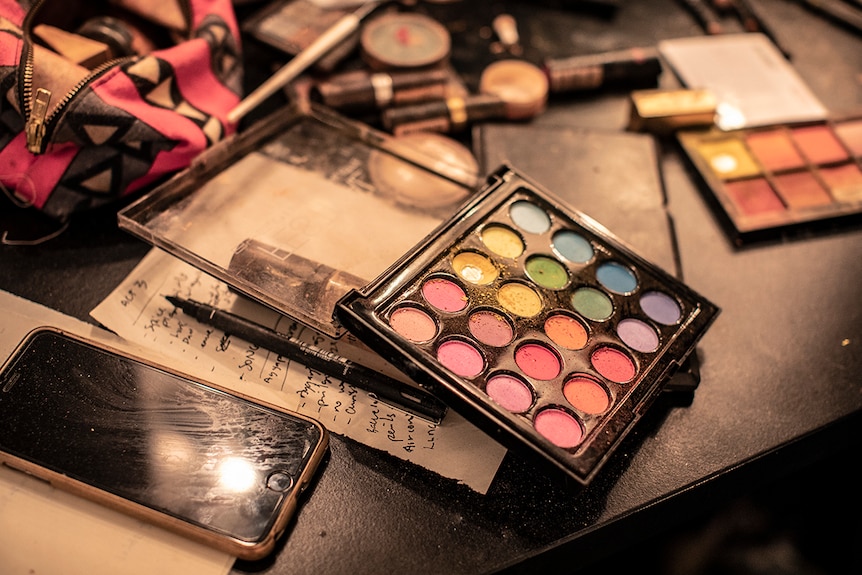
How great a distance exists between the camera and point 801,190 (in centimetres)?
101

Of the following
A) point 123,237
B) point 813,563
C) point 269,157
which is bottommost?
point 813,563

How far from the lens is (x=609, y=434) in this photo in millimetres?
662

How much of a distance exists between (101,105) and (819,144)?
994 millimetres

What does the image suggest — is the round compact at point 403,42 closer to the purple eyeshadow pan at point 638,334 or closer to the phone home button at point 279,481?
the purple eyeshadow pan at point 638,334

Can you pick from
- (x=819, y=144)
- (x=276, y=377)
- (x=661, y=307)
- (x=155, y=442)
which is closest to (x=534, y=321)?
(x=661, y=307)

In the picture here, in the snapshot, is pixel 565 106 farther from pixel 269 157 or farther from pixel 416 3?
pixel 269 157

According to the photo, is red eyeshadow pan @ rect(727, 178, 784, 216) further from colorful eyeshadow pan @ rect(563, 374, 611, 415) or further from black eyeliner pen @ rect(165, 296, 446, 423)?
black eyeliner pen @ rect(165, 296, 446, 423)

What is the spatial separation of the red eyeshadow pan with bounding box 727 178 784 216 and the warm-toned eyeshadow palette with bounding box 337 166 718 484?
0.88 ft

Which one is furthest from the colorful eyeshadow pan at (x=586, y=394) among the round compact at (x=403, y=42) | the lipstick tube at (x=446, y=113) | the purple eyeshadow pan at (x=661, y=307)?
the round compact at (x=403, y=42)

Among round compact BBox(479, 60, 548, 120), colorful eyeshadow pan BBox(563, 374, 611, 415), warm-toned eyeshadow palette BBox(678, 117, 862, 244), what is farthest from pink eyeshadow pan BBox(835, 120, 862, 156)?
colorful eyeshadow pan BBox(563, 374, 611, 415)

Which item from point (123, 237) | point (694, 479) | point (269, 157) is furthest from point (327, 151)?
point (694, 479)

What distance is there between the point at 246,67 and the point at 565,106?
500mm

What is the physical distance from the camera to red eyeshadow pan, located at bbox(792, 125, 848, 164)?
1056mm

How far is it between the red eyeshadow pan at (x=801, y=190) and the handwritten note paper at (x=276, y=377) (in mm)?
591
